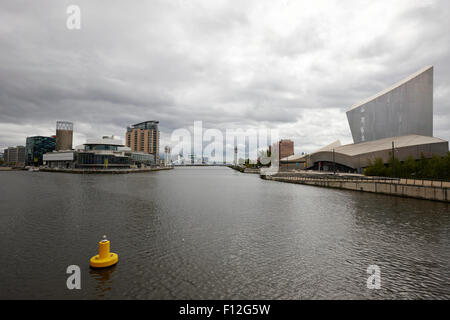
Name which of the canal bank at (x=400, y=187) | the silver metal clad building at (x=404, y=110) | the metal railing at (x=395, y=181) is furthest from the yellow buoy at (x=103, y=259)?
the silver metal clad building at (x=404, y=110)

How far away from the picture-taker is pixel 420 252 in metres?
14.0

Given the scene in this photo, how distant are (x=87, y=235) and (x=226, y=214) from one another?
12987 mm

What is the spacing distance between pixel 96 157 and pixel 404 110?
17112 cm

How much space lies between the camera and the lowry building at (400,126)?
7938 cm

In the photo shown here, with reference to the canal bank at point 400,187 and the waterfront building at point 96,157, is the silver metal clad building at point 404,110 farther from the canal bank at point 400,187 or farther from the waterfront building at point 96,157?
the waterfront building at point 96,157

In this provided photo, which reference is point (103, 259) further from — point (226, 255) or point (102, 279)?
point (226, 255)

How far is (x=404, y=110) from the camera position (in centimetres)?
9694

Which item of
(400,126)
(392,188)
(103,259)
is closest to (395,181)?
(392,188)

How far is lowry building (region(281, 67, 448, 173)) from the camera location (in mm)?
79375

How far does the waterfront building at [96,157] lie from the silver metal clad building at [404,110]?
156 meters

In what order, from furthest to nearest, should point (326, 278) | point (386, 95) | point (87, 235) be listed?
point (386, 95), point (87, 235), point (326, 278)

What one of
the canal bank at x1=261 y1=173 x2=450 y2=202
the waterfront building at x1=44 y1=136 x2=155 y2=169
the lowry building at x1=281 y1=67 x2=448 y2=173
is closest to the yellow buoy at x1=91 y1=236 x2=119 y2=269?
the canal bank at x1=261 y1=173 x2=450 y2=202
